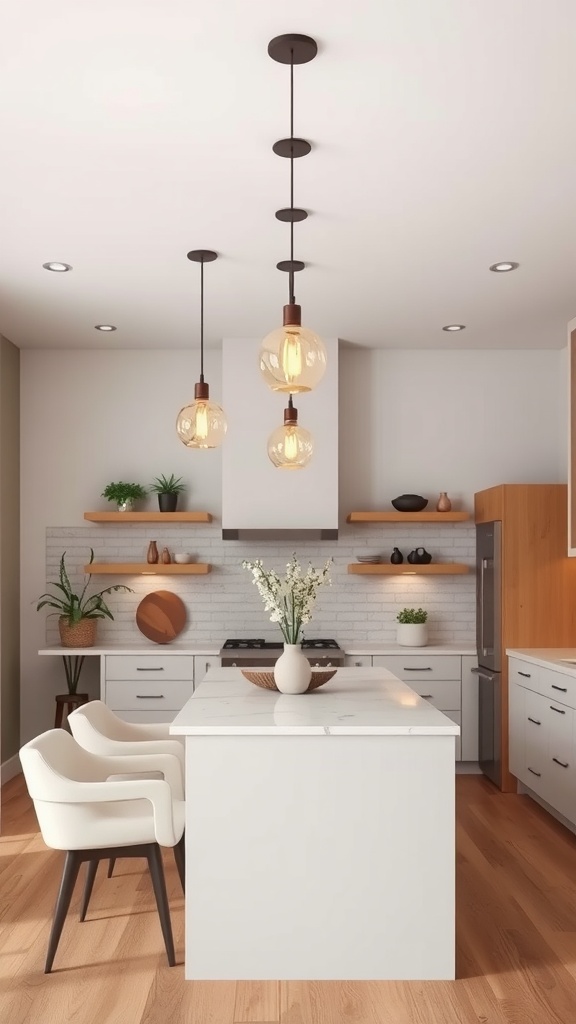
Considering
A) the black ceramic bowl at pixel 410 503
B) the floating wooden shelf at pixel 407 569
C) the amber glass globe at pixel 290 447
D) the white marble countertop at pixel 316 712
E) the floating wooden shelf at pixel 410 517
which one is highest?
the amber glass globe at pixel 290 447

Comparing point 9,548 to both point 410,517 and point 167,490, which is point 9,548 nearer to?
point 167,490

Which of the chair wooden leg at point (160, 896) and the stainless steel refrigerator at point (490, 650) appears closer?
the chair wooden leg at point (160, 896)

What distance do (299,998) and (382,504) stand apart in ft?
13.3

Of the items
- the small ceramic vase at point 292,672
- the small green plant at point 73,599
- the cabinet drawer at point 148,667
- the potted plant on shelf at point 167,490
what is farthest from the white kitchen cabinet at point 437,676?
the small ceramic vase at point 292,672

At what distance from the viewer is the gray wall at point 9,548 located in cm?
617

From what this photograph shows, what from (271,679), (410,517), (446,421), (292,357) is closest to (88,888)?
(271,679)

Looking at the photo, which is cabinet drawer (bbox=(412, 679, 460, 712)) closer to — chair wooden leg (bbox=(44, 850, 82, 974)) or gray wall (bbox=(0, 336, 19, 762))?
gray wall (bbox=(0, 336, 19, 762))

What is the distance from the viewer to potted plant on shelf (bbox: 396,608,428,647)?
6.33 metres

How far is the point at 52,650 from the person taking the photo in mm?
6180

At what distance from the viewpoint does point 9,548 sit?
634 cm

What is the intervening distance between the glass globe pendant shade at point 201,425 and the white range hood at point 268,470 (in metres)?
2.35

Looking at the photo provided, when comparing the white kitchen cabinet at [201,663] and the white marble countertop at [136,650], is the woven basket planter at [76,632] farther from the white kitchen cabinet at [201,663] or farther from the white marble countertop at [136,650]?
the white kitchen cabinet at [201,663]

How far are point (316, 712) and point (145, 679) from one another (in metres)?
3.00

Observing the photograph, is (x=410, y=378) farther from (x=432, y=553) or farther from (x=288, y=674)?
(x=288, y=674)
